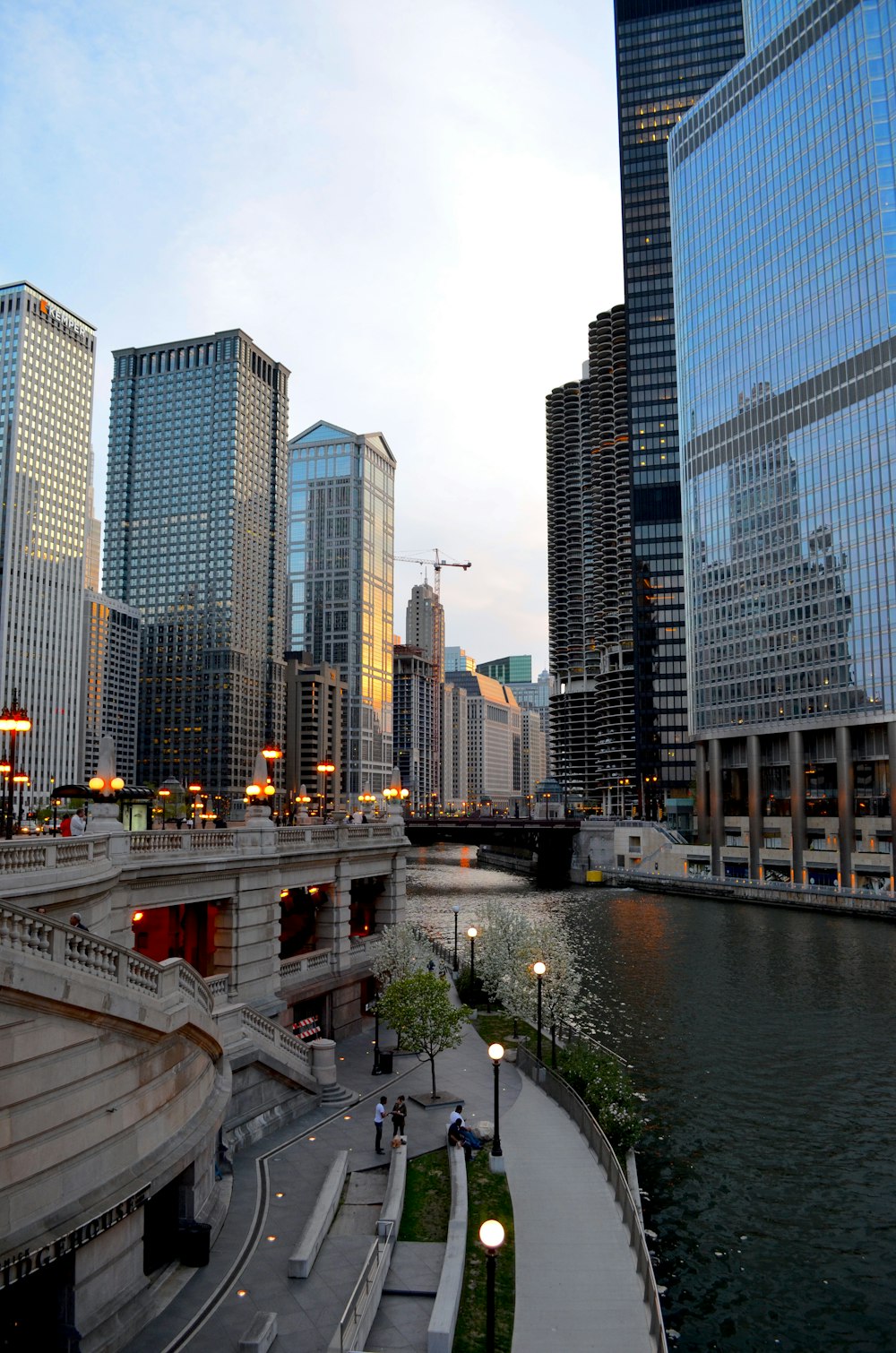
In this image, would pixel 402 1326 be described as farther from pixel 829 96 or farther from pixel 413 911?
pixel 829 96

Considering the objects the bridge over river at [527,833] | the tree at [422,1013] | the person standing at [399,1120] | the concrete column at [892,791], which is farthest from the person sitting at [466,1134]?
the bridge over river at [527,833]

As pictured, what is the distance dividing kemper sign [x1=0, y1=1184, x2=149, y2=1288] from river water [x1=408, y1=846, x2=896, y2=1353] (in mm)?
12033

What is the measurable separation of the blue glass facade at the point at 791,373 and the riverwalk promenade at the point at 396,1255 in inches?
3559

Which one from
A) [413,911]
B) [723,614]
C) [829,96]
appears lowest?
[413,911]

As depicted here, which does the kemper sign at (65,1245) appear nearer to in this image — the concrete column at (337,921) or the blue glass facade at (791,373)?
the concrete column at (337,921)

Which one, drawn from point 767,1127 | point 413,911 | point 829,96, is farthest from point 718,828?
point 767,1127

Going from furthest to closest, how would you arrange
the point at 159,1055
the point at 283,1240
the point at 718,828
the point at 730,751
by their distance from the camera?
the point at 730,751, the point at 718,828, the point at 283,1240, the point at 159,1055

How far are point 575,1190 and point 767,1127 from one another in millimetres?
12839

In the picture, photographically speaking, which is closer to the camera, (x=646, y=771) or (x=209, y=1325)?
(x=209, y=1325)

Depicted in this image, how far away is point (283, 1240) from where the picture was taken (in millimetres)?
21641

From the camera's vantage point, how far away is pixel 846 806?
107062 mm

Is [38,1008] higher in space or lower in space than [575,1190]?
higher

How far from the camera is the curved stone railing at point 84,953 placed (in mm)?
15625

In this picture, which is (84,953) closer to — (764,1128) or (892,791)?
(764,1128)
